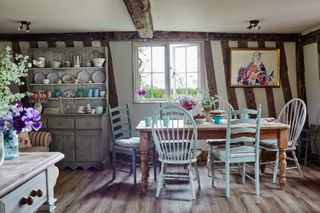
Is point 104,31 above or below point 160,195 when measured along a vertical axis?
above

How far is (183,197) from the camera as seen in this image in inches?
141

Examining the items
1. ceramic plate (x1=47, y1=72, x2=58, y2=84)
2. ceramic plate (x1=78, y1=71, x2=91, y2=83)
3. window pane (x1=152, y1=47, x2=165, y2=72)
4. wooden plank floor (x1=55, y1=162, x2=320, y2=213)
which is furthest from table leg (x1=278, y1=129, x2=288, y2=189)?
ceramic plate (x1=47, y1=72, x2=58, y2=84)

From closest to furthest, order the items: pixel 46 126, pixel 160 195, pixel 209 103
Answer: pixel 160 195
pixel 209 103
pixel 46 126

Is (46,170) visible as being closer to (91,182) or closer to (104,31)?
(91,182)

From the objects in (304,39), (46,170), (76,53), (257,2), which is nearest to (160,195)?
(46,170)

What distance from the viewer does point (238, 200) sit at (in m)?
3.46

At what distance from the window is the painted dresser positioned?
3831mm

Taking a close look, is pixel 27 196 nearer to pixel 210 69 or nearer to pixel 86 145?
pixel 86 145

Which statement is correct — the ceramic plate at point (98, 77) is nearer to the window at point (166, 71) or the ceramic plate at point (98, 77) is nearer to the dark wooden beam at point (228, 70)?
the window at point (166, 71)

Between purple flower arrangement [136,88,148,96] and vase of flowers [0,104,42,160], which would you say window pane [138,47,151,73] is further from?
vase of flowers [0,104,42,160]

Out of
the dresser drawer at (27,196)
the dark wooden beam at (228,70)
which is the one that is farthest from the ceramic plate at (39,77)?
the dresser drawer at (27,196)

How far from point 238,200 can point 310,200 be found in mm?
797

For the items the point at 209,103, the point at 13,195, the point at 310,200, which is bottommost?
the point at 310,200

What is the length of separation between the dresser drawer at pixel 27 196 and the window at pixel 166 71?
3987 millimetres
